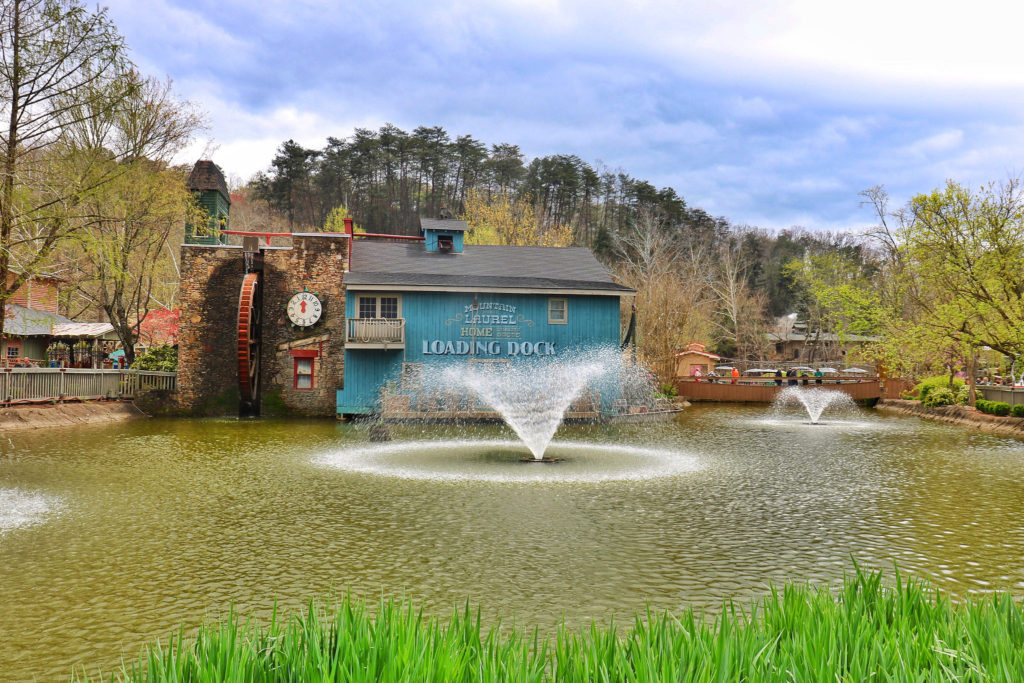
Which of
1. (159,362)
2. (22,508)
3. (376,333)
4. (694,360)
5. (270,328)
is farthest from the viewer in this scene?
(694,360)

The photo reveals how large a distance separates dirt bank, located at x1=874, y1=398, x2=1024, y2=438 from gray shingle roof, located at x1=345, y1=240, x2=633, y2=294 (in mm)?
13711

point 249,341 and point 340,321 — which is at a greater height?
point 340,321

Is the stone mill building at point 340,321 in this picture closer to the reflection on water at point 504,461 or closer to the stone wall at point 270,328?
the stone wall at point 270,328

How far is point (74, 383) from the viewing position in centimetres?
2669

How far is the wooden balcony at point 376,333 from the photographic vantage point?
26828 millimetres

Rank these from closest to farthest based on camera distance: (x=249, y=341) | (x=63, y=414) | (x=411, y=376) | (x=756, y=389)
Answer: (x=63, y=414)
(x=249, y=341)
(x=411, y=376)
(x=756, y=389)

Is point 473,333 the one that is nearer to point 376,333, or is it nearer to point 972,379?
point 376,333

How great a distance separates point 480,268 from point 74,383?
53.6 feet

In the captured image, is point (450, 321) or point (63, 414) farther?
point (450, 321)

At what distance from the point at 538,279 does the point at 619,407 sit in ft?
20.4

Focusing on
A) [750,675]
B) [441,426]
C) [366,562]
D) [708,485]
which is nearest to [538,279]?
[441,426]

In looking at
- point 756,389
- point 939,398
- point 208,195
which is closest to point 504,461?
point 208,195

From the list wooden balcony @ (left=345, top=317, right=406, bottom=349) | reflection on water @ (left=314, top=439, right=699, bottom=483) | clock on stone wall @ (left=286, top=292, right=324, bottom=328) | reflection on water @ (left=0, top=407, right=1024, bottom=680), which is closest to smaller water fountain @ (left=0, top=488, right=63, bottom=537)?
reflection on water @ (left=0, top=407, right=1024, bottom=680)

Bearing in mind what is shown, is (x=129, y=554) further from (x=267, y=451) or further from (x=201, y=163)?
(x=201, y=163)
